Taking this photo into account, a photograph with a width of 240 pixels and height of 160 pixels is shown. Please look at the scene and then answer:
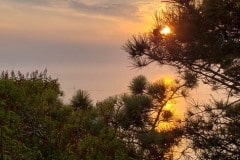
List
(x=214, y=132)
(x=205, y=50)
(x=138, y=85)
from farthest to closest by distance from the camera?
(x=138, y=85) < (x=214, y=132) < (x=205, y=50)

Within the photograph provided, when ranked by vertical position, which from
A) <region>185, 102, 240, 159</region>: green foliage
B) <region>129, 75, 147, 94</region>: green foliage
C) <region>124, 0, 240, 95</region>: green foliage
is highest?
<region>129, 75, 147, 94</region>: green foliage

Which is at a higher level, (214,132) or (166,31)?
(166,31)

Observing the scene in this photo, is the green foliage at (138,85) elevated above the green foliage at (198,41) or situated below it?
above

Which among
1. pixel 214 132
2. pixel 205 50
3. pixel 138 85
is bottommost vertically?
pixel 214 132

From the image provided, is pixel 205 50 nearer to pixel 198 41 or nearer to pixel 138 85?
pixel 198 41

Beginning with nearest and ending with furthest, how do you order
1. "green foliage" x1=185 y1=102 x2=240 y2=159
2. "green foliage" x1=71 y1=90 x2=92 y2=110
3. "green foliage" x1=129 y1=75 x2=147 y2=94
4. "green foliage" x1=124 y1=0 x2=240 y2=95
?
1. "green foliage" x1=124 y1=0 x2=240 y2=95
2. "green foliage" x1=185 y1=102 x2=240 y2=159
3. "green foliage" x1=71 y1=90 x2=92 y2=110
4. "green foliage" x1=129 y1=75 x2=147 y2=94

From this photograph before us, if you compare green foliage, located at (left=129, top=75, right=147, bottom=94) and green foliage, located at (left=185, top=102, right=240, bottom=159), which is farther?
green foliage, located at (left=129, top=75, right=147, bottom=94)

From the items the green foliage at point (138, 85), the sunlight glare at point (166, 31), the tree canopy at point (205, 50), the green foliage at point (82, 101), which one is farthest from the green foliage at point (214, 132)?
the green foliage at point (82, 101)

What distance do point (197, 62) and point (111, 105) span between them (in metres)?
3.56

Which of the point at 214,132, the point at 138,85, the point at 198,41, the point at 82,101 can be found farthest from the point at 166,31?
the point at 82,101

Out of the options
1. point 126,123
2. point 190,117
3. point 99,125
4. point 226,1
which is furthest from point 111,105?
point 226,1

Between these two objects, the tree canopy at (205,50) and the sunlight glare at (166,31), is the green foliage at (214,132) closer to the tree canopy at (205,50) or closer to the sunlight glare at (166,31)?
the tree canopy at (205,50)

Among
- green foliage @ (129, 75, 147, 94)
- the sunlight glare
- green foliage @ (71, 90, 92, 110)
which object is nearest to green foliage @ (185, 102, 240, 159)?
the sunlight glare

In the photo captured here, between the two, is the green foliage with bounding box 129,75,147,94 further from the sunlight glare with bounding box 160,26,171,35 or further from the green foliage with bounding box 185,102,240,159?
the sunlight glare with bounding box 160,26,171,35
